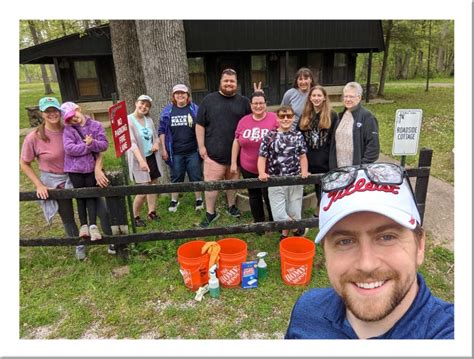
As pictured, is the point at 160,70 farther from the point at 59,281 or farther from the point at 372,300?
the point at 372,300

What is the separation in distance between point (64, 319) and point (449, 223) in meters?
5.09

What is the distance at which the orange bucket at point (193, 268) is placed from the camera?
330 cm

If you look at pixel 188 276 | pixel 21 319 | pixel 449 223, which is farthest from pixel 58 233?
pixel 449 223

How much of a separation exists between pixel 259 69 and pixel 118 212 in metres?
14.1

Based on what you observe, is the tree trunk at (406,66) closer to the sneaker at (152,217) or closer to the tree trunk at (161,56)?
the tree trunk at (161,56)

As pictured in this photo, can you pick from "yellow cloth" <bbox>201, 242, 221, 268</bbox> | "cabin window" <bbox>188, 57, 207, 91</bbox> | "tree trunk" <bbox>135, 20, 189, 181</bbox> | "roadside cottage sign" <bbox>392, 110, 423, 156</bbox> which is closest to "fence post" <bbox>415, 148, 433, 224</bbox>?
"roadside cottage sign" <bbox>392, 110, 423, 156</bbox>

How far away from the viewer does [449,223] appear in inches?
187

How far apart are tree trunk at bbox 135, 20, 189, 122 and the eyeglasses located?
4706mm

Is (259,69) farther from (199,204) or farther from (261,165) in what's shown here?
(261,165)

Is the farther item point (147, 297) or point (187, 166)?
point (187, 166)

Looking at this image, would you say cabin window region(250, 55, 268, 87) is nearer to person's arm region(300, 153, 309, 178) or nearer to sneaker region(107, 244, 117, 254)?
person's arm region(300, 153, 309, 178)

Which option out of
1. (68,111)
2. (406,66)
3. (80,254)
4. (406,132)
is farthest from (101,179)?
(406,66)

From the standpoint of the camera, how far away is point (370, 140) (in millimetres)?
3738

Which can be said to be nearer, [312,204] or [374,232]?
[374,232]
